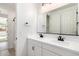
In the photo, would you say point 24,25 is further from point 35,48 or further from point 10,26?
point 10,26

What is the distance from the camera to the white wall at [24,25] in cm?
287

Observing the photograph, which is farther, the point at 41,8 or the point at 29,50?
the point at 41,8

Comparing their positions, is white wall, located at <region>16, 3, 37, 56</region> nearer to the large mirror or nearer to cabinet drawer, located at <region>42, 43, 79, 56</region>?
the large mirror

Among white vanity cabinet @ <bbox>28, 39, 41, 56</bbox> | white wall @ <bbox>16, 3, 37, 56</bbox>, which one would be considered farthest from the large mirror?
white vanity cabinet @ <bbox>28, 39, 41, 56</bbox>

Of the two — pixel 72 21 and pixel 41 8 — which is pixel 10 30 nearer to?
pixel 41 8

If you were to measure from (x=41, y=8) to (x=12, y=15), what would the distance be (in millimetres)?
2350

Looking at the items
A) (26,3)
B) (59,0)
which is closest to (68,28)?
(59,0)

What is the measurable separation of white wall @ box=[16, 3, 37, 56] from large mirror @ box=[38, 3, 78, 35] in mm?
351

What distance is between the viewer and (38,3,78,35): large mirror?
1.97 m

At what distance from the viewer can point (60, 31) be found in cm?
234

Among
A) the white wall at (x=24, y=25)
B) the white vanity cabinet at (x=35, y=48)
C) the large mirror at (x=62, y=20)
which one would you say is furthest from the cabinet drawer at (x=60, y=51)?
the white wall at (x=24, y=25)

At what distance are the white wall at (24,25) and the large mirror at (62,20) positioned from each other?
1.15 feet

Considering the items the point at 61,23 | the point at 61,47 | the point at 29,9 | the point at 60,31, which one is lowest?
the point at 61,47

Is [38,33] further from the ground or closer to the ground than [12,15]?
closer to the ground
